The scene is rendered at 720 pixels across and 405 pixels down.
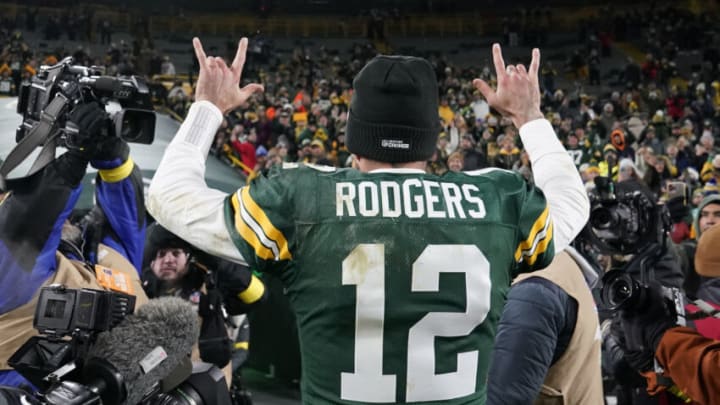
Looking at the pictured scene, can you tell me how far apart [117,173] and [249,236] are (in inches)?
54.4

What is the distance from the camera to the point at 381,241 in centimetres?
191

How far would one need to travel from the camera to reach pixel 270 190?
189cm

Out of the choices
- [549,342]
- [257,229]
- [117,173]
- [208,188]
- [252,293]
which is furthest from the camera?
[252,293]

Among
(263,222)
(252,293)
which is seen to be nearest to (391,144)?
(263,222)

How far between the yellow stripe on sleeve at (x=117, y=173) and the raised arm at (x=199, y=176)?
1.08m

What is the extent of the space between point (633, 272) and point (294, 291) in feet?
4.75

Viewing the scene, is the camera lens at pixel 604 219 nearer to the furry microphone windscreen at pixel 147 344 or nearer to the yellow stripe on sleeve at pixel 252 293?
the furry microphone windscreen at pixel 147 344

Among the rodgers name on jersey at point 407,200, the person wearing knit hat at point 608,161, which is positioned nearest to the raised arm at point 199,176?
the rodgers name on jersey at point 407,200

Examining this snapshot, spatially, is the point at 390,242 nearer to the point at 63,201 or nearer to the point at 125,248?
the point at 63,201

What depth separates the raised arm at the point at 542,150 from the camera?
2.10 meters

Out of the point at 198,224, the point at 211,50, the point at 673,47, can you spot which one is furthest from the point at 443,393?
the point at 211,50

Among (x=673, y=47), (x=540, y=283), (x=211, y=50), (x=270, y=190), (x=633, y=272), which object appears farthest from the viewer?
(x=211, y=50)

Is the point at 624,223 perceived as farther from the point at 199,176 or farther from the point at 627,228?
the point at 199,176

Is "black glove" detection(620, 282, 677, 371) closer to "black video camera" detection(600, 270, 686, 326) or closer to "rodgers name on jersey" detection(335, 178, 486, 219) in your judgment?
"black video camera" detection(600, 270, 686, 326)
